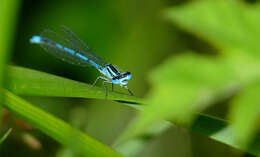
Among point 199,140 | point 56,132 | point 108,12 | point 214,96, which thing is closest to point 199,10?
point 214,96

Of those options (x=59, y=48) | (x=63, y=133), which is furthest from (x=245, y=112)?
(x=59, y=48)

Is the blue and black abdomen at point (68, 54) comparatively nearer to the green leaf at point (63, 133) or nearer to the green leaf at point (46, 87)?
the green leaf at point (46, 87)

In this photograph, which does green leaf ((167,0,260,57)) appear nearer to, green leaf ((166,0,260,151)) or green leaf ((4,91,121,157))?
green leaf ((166,0,260,151))

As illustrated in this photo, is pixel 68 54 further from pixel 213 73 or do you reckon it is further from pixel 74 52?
pixel 213 73

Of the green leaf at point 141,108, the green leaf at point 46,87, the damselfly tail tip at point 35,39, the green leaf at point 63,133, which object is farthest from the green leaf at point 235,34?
the damselfly tail tip at point 35,39

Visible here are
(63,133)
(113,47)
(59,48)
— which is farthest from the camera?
(113,47)

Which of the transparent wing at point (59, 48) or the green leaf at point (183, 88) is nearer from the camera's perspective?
the green leaf at point (183, 88)
